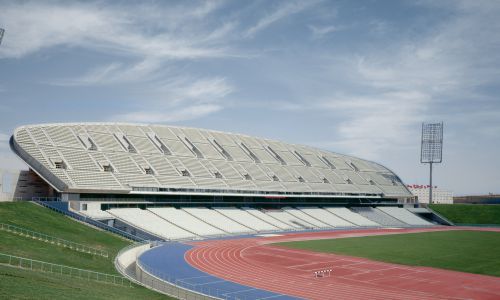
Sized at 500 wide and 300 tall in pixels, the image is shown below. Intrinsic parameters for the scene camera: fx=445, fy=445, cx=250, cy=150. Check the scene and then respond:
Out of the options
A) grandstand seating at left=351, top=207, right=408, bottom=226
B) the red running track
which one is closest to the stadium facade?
grandstand seating at left=351, top=207, right=408, bottom=226

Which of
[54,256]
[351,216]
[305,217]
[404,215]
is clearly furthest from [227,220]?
[404,215]

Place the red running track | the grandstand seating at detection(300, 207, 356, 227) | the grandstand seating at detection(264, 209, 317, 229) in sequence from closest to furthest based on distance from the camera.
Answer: the red running track < the grandstand seating at detection(264, 209, 317, 229) < the grandstand seating at detection(300, 207, 356, 227)

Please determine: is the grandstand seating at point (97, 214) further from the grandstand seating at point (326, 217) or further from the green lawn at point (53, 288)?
the grandstand seating at point (326, 217)

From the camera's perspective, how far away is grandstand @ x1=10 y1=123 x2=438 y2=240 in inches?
1953

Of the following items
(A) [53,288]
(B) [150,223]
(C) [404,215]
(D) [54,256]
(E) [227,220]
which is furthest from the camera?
(C) [404,215]

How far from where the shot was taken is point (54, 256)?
28.4 metres

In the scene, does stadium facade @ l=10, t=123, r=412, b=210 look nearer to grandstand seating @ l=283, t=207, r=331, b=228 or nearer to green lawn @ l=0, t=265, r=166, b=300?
grandstand seating @ l=283, t=207, r=331, b=228

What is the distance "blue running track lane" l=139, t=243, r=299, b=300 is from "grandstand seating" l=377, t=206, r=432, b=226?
50.8 m

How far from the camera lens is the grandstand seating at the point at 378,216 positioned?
248 ft

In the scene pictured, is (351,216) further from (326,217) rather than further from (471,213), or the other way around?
(471,213)

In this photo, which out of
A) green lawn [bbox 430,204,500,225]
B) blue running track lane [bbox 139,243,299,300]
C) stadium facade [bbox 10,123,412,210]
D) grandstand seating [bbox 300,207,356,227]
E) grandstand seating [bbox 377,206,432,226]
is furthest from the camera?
grandstand seating [bbox 377,206,432,226]

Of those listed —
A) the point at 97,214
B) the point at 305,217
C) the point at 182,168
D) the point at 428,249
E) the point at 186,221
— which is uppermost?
the point at 182,168

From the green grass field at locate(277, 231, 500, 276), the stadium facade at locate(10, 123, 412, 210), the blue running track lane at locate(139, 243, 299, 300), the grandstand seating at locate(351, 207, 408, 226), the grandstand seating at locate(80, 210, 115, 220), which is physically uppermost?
the stadium facade at locate(10, 123, 412, 210)

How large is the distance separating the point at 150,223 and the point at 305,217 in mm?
27413
